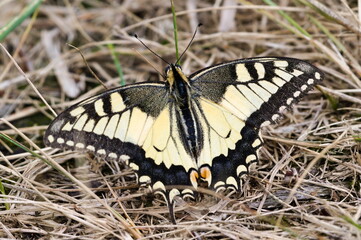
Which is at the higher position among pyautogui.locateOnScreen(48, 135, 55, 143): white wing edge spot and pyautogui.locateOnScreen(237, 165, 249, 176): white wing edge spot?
pyautogui.locateOnScreen(48, 135, 55, 143): white wing edge spot

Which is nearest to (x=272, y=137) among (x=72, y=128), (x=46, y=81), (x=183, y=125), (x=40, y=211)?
(x=183, y=125)

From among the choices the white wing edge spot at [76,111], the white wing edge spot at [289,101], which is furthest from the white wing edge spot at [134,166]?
the white wing edge spot at [289,101]

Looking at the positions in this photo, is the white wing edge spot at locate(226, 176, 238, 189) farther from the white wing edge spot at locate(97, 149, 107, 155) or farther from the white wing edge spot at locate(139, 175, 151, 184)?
the white wing edge spot at locate(97, 149, 107, 155)

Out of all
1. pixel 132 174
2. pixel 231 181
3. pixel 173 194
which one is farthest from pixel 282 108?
pixel 132 174

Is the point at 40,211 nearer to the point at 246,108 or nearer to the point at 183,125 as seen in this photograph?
the point at 183,125

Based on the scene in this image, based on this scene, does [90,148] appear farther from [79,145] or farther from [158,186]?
[158,186]

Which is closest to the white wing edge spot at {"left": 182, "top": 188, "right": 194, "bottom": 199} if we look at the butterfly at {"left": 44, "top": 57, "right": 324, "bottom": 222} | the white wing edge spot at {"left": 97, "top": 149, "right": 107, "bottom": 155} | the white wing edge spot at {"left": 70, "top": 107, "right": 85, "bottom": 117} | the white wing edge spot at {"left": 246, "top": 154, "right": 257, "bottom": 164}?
the butterfly at {"left": 44, "top": 57, "right": 324, "bottom": 222}

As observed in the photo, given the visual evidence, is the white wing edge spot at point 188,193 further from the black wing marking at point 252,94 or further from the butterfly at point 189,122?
the black wing marking at point 252,94
